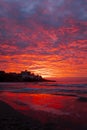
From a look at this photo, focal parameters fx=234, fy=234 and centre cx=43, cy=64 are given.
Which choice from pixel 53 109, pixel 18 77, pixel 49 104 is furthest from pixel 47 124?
pixel 18 77

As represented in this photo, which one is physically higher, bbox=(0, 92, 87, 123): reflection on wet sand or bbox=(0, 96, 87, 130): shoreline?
bbox=(0, 92, 87, 123): reflection on wet sand

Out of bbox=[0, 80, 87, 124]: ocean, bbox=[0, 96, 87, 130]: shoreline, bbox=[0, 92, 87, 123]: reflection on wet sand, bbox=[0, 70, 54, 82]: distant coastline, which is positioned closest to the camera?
bbox=[0, 96, 87, 130]: shoreline

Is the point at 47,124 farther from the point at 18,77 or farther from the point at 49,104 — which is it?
the point at 18,77

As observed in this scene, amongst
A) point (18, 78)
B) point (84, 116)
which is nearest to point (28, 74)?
point (18, 78)

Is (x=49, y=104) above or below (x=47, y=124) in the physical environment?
above

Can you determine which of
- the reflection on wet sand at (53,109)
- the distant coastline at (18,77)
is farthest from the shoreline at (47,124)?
the distant coastline at (18,77)

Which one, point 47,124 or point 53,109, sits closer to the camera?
point 47,124

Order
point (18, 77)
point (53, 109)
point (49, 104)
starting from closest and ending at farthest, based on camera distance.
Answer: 1. point (53, 109)
2. point (49, 104)
3. point (18, 77)

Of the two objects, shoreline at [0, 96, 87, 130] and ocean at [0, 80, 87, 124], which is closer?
shoreline at [0, 96, 87, 130]

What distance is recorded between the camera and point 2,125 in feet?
30.0

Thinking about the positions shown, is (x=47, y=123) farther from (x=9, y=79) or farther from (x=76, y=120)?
(x=9, y=79)

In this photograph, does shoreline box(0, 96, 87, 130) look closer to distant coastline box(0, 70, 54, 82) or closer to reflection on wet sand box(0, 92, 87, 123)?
reflection on wet sand box(0, 92, 87, 123)

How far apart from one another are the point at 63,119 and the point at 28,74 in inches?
4943

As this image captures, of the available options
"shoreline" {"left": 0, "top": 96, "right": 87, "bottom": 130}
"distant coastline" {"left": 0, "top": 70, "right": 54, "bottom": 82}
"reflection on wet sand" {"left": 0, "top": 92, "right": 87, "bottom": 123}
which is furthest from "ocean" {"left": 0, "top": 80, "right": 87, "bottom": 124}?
"distant coastline" {"left": 0, "top": 70, "right": 54, "bottom": 82}
